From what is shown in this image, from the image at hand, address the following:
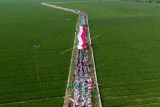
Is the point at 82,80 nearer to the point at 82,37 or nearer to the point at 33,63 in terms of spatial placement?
the point at 33,63

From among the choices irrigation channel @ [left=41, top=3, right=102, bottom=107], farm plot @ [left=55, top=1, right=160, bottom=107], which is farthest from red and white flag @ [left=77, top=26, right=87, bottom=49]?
farm plot @ [left=55, top=1, right=160, bottom=107]

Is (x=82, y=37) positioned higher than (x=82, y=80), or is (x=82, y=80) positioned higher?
(x=82, y=80)

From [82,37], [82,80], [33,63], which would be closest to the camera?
[82,80]

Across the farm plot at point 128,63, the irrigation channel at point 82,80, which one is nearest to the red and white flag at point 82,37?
the irrigation channel at point 82,80

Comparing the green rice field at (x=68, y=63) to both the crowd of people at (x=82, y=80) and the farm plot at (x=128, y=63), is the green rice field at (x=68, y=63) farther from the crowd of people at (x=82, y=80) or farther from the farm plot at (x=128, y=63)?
the crowd of people at (x=82, y=80)

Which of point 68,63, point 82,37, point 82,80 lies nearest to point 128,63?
point 68,63

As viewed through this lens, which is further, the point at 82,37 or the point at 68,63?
the point at 82,37

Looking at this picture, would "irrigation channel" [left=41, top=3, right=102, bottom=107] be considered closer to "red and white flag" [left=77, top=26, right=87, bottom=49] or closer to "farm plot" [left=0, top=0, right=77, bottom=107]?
"red and white flag" [left=77, top=26, right=87, bottom=49]

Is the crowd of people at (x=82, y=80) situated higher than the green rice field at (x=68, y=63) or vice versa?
the crowd of people at (x=82, y=80)
